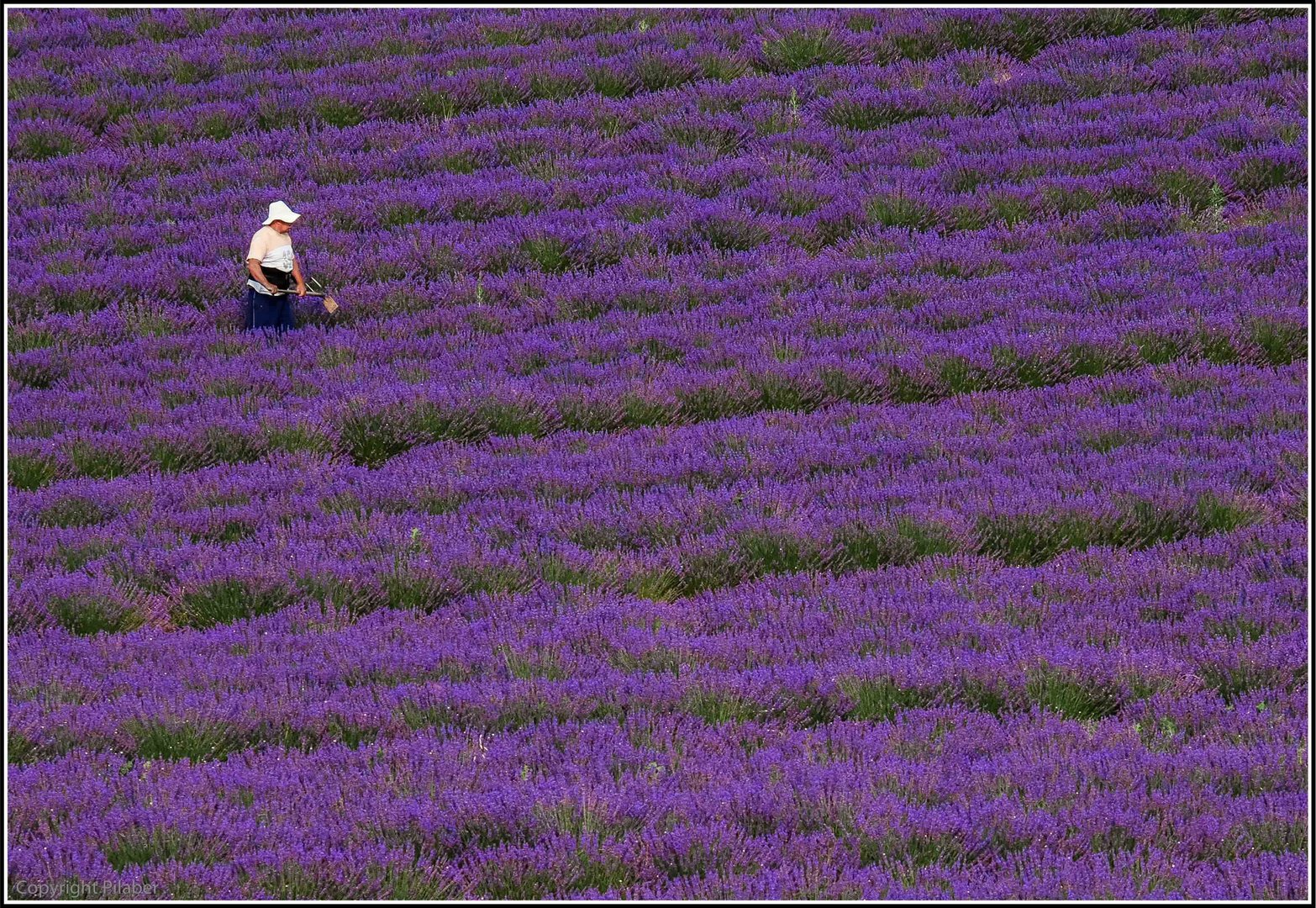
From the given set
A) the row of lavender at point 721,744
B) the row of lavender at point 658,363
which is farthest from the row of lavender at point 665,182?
the row of lavender at point 721,744

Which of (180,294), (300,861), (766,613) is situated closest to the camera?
(300,861)

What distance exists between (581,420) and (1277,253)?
4.70 m

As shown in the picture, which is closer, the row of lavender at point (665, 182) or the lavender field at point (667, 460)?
the lavender field at point (667, 460)

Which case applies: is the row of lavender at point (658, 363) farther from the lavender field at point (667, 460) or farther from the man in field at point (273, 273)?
the man in field at point (273, 273)

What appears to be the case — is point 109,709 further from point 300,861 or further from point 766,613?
point 766,613

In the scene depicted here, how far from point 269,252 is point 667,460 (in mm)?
3320

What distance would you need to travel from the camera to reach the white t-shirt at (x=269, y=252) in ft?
27.7

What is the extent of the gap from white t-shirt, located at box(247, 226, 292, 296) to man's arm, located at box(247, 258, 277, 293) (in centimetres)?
1

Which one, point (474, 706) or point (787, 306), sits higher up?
point (787, 306)

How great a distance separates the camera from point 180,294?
9.03 meters

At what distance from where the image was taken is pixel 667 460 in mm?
6637

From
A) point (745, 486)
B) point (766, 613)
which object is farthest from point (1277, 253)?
point (766, 613)

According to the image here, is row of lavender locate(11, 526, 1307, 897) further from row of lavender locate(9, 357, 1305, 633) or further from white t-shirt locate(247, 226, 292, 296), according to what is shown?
white t-shirt locate(247, 226, 292, 296)

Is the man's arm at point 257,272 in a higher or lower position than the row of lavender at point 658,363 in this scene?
higher
